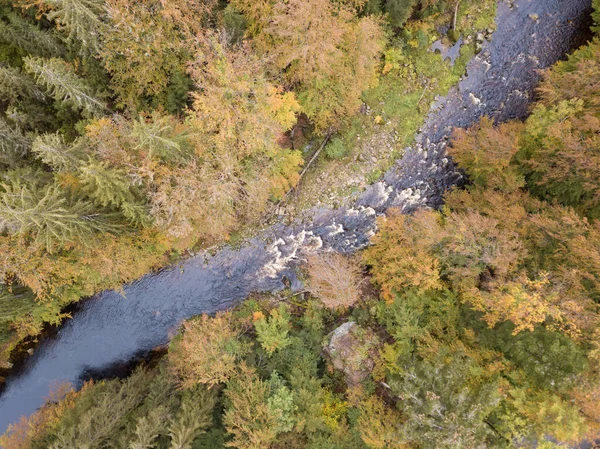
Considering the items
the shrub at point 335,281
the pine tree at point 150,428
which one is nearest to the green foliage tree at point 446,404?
the shrub at point 335,281

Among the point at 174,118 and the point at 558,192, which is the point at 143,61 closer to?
the point at 174,118

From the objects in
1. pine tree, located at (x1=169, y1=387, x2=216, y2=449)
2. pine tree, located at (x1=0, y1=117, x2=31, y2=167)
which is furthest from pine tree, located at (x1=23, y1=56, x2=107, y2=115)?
pine tree, located at (x1=169, y1=387, x2=216, y2=449)

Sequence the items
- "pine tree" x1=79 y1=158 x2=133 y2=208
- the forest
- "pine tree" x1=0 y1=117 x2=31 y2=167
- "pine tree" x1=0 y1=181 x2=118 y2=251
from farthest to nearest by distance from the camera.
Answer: "pine tree" x1=0 y1=117 x2=31 y2=167, the forest, "pine tree" x1=79 y1=158 x2=133 y2=208, "pine tree" x1=0 y1=181 x2=118 y2=251

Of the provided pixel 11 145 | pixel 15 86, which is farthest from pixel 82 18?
pixel 11 145

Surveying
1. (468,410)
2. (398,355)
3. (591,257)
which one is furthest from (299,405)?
(591,257)

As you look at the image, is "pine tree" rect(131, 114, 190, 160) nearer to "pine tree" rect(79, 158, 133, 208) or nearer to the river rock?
"pine tree" rect(79, 158, 133, 208)

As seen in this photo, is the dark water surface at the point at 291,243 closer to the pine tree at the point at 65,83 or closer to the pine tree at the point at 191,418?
the pine tree at the point at 191,418
